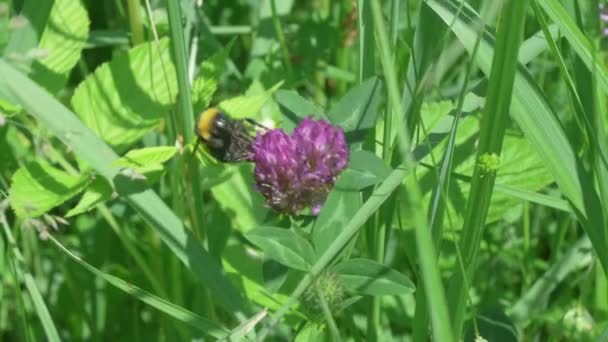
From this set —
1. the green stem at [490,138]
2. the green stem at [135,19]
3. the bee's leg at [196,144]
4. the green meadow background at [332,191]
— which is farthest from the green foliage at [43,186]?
the green stem at [490,138]

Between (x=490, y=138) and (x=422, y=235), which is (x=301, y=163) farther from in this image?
(x=422, y=235)

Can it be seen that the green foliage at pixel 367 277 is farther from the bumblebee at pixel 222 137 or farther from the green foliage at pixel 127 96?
the green foliage at pixel 127 96

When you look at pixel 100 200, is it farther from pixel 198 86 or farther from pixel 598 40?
pixel 598 40

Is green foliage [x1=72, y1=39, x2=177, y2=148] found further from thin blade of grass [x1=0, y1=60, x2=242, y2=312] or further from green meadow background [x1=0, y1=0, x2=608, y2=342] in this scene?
thin blade of grass [x1=0, y1=60, x2=242, y2=312]

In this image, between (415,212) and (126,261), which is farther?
(126,261)

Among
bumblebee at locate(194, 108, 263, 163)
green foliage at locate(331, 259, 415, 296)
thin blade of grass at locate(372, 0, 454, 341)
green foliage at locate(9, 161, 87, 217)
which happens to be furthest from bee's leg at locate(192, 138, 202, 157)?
thin blade of grass at locate(372, 0, 454, 341)

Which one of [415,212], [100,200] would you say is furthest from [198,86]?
[415,212]
